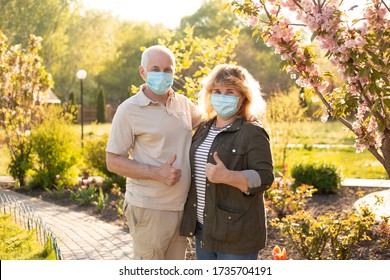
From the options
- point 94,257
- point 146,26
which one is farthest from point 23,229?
point 146,26

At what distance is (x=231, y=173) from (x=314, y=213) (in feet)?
18.1

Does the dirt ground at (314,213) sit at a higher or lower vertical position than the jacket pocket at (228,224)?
lower

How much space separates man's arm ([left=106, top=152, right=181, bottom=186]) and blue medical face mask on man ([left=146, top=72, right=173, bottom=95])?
0.42 m

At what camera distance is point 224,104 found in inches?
126

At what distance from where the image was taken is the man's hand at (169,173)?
3.26 metres

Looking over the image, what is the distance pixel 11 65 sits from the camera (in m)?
11.1

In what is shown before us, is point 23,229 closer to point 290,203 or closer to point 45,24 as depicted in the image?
point 290,203

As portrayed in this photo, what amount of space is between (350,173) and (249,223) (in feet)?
32.9

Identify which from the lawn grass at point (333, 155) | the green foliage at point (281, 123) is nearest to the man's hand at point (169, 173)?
the lawn grass at point (333, 155)

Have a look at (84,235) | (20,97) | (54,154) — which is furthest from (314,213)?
(20,97)

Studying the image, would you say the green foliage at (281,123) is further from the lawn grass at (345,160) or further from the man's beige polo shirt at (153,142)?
the man's beige polo shirt at (153,142)

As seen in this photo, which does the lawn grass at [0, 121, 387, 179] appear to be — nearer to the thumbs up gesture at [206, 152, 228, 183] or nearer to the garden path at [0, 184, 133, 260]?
the garden path at [0, 184, 133, 260]

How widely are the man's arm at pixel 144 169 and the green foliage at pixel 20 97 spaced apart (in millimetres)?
7780

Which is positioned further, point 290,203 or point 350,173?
point 350,173
